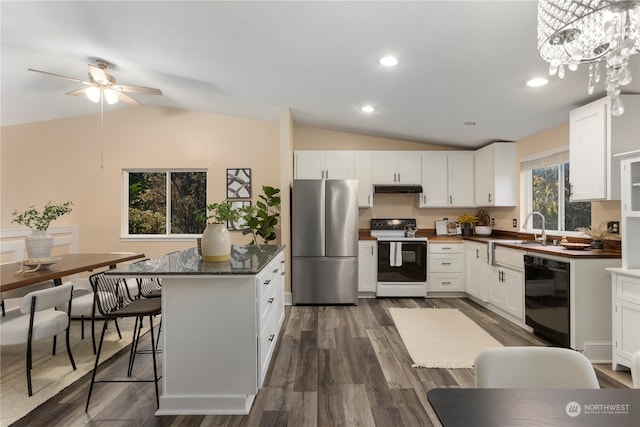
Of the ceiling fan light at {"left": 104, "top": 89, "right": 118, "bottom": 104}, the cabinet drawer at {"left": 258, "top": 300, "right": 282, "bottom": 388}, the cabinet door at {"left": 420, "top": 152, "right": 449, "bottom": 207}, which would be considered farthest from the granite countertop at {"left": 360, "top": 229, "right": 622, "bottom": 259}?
the ceiling fan light at {"left": 104, "top": 89, "right": 118, "bottom": 104}

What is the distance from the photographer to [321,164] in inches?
197

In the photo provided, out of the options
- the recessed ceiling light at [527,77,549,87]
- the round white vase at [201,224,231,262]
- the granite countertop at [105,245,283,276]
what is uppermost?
the recessed ceiling light at [527,77,549,87]

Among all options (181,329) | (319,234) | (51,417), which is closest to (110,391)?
(51,417)

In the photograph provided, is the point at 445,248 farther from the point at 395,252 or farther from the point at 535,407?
the point at 535,407

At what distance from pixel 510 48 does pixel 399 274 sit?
3181mm

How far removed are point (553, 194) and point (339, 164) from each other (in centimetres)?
280

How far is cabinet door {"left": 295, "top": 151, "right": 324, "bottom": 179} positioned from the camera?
498 centimetres

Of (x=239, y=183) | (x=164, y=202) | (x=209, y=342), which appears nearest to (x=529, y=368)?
(x=209, y=342)

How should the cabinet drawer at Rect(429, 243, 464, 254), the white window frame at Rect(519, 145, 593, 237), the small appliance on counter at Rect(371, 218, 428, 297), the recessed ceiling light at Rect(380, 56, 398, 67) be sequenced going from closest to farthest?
the recessed ceiling light at Rect(380, 56, 398, 67) < the white window frame at Rect(519, 145, 593, 237) < the small appliance on counter at Rect(371, 218, 428, 297) < the cabinet drawer at Rect(429, 243, 464, 254)

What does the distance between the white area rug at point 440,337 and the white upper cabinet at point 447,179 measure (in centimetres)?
171

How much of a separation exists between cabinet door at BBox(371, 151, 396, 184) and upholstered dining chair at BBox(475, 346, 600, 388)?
13.4ft

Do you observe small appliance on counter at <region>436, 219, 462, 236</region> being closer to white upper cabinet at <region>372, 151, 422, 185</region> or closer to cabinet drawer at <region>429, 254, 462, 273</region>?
cabinet drawer at <region>429, 254, 462, 273</region>

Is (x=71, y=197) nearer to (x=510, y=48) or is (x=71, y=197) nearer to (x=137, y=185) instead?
(x=137, y=185)

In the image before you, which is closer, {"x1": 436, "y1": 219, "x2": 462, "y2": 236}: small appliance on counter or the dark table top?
the dark table top
